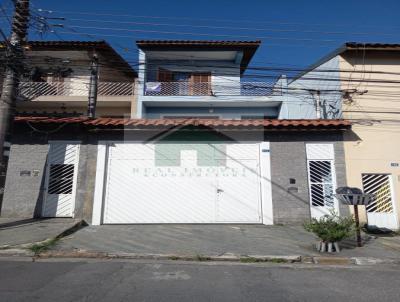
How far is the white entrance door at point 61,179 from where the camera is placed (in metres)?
9.86

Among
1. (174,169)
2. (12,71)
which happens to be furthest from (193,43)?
(12,71)

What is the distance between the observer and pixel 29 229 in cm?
830

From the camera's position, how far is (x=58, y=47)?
1680 cm

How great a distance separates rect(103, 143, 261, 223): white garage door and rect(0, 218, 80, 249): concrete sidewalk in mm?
1454

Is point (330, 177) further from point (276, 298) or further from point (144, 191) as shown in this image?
point (276, 298)

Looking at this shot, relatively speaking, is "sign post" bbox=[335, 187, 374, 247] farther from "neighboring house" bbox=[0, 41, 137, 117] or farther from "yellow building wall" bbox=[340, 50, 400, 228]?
"neighboring house" bbox=[0, 41, 137, 117]

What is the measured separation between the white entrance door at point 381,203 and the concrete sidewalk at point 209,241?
4.55ft

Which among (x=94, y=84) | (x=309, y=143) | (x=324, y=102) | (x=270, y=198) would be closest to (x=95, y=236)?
(x=270, y=198)

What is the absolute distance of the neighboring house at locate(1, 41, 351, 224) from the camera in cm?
982

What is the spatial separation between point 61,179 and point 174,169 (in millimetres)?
3854

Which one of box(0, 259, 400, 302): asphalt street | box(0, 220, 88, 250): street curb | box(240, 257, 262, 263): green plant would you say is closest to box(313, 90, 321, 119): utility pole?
box(0, 259, 400, 302): asphalt street

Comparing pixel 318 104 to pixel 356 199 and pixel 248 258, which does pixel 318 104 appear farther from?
pixel 248 258

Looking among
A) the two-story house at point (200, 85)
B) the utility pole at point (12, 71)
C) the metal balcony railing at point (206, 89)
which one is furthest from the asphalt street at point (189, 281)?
the metal balcony railing at point (206, 89)

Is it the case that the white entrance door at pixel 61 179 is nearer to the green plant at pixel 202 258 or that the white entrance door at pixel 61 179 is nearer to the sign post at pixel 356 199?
the green plant at pixel 202 258
